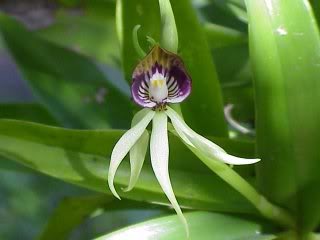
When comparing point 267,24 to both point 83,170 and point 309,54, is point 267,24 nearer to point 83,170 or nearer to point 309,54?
point 309,54

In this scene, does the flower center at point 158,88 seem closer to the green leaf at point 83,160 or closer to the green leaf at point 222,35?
the green leaf at point 83,160

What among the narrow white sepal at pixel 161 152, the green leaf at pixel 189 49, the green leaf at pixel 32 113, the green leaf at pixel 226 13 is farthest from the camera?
the green leaf at pixel 32 113

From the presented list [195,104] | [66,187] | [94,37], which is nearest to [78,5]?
[94,37]

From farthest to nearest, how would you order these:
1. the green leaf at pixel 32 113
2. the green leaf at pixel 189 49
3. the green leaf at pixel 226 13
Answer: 1. the green leaf at pixel 32 113
2. the green leaf at pixel 226 13
3. the green leaf at pixel 189 49

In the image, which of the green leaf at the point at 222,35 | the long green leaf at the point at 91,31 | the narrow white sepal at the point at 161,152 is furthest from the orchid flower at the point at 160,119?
the long green leaf at the point at 91,31

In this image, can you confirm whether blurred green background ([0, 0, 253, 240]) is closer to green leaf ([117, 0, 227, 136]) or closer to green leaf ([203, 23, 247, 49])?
green leaf ([203, 23, 247, 49])

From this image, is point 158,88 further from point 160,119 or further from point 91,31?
point 91,31
